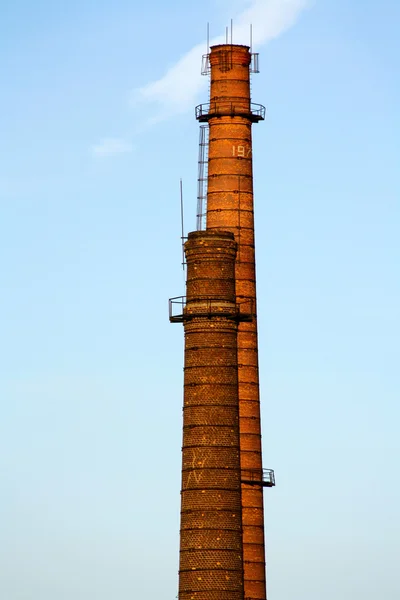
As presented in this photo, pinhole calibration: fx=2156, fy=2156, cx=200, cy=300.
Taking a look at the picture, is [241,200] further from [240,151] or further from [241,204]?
[240,151]

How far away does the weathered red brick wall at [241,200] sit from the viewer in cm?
7669

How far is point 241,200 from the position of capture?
257 ft

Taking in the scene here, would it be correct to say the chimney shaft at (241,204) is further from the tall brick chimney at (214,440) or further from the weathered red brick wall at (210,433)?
the weathered red brick wall at (210,433)

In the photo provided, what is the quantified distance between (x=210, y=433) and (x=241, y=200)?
12.3m

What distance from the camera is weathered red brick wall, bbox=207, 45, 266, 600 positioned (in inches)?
3019

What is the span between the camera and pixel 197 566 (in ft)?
224

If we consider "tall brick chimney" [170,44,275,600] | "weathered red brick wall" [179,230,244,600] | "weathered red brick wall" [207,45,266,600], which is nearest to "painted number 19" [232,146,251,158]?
"weathered red brick wall" [207,45,266,600]

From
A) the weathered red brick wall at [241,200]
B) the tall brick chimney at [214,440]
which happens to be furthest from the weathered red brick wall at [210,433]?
the weathered red brick wall at [241,200]

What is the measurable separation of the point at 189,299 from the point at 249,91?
12.2m

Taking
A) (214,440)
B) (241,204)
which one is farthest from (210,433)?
(241,204)

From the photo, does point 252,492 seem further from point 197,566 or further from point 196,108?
point 196,108

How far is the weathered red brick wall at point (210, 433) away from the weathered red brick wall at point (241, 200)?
6.89 meters

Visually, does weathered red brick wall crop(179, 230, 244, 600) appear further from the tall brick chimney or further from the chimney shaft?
the chimney shaft

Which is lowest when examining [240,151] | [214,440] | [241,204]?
[214,440]
